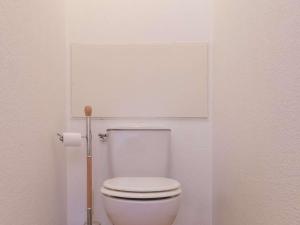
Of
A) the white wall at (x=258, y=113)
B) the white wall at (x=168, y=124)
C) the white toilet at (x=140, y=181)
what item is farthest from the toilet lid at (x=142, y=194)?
the white wall at (x=168, y=124)

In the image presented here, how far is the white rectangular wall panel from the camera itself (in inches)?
70.7

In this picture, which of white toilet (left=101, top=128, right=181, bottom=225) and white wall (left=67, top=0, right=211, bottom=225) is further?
white wall (left=67, top=0, right=211, bottom=225)

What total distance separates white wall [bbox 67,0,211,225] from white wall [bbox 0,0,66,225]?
0.13 metres

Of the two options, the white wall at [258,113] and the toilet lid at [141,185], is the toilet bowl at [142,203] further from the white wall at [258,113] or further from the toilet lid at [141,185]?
the white wall at [258,113]

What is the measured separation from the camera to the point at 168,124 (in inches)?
71.1

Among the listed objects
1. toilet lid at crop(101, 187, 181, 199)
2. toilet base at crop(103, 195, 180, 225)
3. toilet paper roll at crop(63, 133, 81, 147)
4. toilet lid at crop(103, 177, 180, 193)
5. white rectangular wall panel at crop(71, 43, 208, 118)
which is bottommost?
toilet base at crop(103, 195, 180, 225)

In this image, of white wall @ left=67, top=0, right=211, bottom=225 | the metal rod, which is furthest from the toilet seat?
white wall @ left=67, top=0, right=211, bottom=225

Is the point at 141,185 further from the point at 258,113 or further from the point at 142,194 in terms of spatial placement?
the point at 258,113

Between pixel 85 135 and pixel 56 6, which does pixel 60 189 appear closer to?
pixel 85 135

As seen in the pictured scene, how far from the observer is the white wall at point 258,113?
79 centimetres

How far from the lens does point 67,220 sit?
1812 mm

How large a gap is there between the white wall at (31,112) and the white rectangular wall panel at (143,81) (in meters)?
0.18

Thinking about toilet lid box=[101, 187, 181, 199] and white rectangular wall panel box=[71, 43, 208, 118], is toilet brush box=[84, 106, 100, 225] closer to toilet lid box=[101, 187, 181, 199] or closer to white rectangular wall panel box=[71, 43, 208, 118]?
white rectangular wall panel box=[71, 43, 208, 118]

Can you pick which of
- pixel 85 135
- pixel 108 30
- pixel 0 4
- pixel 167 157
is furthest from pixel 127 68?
pixel 0 4
